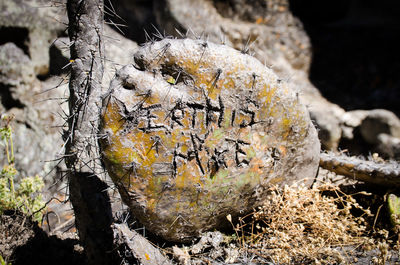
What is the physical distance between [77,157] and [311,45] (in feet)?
14.2

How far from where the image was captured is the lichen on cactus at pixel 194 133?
1.73m

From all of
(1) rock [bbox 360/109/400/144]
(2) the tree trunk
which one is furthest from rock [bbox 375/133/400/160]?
(2) the tree trunk

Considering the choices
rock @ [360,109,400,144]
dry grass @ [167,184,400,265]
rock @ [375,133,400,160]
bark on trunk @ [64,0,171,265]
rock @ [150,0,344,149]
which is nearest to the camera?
bark on trunk @ [64,0,171,265]

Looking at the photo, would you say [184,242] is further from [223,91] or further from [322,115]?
[322,115]

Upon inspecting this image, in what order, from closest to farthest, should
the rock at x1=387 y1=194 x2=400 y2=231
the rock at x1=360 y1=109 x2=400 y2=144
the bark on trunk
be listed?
the bark on trunk → the rock at x1=387 y1=194 x2=400 y2=231 → the rock at x1=360 y1=109 x2=400 y2=144

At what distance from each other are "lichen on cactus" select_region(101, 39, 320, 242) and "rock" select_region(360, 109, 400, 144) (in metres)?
2.00

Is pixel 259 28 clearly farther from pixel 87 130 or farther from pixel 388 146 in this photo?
pixel 87 130

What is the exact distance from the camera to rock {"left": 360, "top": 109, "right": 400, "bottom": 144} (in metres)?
3.66

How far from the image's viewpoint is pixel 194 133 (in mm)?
1876

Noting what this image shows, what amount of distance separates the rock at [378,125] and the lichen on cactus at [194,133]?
78.8 inches

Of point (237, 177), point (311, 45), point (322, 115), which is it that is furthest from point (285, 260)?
point (311, 45)

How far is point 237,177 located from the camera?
202 cm

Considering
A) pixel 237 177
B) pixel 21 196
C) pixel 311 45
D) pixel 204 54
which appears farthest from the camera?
pixel 311 45

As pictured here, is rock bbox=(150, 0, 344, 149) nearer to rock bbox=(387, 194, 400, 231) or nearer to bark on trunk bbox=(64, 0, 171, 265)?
rock bbox=(387, 194, 400, 231)
